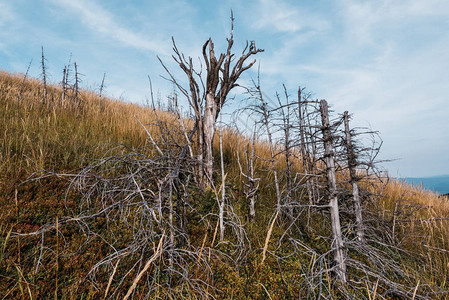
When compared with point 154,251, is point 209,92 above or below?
above

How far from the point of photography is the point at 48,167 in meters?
4.14

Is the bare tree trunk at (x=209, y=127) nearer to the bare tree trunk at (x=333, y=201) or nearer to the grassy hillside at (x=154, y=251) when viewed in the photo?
the grassy hillside at (x=154, y=251)

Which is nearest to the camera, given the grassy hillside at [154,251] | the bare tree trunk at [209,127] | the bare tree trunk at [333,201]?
the grassy hillside at [154,251]

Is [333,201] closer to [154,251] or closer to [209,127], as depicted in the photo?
[154,251]

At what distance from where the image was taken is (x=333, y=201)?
2926mm

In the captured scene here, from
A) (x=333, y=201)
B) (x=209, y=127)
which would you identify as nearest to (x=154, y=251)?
(x=333, y=201)

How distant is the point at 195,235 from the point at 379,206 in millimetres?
5053

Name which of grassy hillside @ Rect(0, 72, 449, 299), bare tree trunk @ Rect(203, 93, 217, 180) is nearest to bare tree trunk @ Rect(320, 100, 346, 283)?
grassy hillside @ Rect(0, 72, 449, 299)

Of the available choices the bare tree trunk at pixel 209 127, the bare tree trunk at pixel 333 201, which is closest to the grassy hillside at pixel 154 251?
the bare tree trunk at pixel 333 201

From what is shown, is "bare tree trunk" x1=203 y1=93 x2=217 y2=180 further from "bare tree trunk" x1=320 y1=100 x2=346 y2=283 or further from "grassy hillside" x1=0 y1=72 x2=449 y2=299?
"bare tree trunk" x1=320 y1=100 x2=346 y2=283

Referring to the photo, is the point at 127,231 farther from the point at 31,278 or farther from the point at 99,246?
the point at 31,278

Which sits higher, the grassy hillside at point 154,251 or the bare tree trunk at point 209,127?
the bare tree trunk at point 209,127

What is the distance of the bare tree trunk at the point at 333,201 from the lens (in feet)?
9.29

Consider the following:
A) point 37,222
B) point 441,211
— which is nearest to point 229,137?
point 37,222
